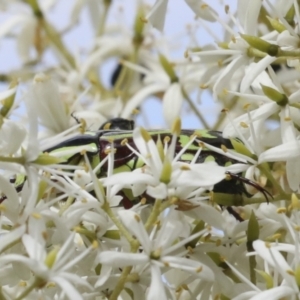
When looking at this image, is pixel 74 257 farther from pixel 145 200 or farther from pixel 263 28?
pixel 263 28

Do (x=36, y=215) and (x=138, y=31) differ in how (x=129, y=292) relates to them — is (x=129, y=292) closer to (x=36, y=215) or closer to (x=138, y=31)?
(x=36, y=215)

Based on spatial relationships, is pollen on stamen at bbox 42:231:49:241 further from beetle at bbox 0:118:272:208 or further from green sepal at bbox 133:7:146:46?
green sepal at bbox 133:7:146:46

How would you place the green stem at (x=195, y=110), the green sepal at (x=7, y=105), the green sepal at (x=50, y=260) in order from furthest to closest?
1. the green stem at (x=195, y=110)
2. the green sepal at (x=7, y=105)
3. the green sepal at (x=50, y=260)

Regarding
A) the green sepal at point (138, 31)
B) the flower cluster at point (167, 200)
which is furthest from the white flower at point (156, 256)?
the green sepal at point (138, 31)

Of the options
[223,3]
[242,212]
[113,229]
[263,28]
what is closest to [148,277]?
[113,229]

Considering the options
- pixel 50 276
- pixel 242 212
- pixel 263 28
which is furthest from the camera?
pixel 263 28

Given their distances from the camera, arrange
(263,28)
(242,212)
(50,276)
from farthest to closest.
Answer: (263,28), (242,212), (50,276)

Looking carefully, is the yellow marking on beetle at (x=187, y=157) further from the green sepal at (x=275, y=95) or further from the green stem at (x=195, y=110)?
the green stem at (x=195, y=110)
